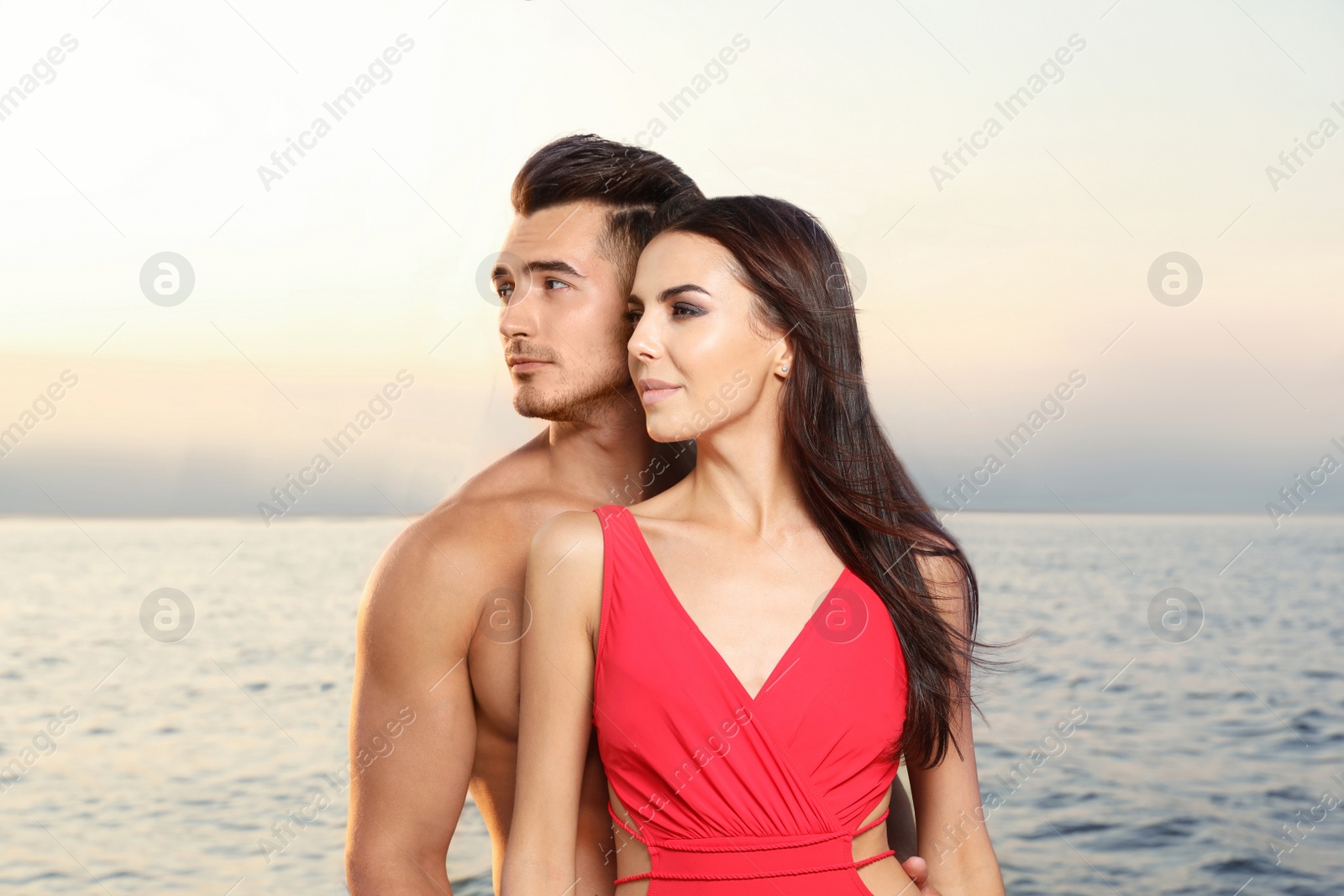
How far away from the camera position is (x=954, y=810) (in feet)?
9.31

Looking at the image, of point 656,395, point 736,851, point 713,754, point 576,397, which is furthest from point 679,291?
point 736,851

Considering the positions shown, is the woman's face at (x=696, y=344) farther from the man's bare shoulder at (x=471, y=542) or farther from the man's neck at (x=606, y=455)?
the man's bare shoulder at (x=471, y=542)

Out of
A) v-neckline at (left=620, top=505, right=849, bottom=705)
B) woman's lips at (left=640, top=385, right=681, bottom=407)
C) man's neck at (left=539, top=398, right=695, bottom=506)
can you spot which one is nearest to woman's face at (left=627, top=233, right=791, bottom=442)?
woman's lips at (left=640, top=385, right=681, bottom=407)

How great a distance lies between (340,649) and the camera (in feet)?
69.6

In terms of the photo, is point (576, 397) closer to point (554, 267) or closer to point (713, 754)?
point (554, 267)

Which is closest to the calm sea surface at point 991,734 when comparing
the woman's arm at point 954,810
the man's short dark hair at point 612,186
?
the woman's arm at point 954,810

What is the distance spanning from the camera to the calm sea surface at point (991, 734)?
12.1 metres

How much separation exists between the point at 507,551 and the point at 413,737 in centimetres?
56

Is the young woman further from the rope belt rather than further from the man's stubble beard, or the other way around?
the man's stubble beard

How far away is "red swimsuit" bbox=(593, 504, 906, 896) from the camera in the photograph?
244cm

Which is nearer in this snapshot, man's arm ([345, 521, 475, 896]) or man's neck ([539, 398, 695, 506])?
man's arm ([345, 521, 475, 896])

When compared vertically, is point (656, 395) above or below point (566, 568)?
above

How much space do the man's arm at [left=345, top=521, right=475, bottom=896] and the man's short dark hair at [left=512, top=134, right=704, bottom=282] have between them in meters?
1.03

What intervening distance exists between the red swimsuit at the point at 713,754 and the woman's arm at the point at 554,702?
0.17 feet
